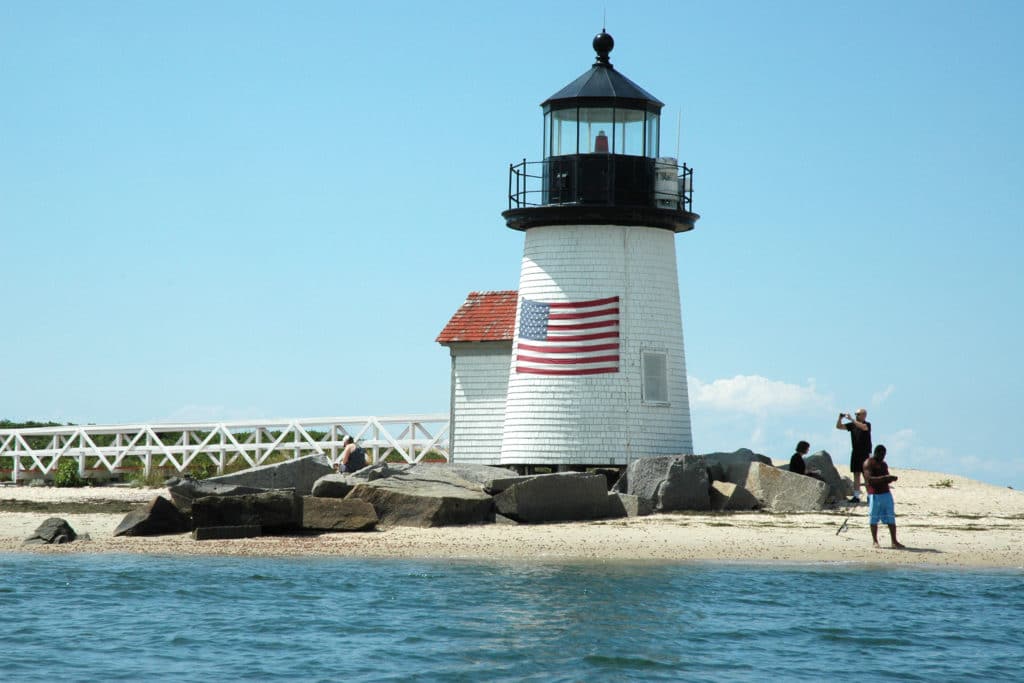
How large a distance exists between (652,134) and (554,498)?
6.96m

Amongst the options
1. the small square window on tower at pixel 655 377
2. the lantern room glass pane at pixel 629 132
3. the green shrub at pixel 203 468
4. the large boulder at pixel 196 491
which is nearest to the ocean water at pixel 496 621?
the large boulder at pixel 196 491

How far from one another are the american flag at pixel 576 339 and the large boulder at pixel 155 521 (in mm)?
6500

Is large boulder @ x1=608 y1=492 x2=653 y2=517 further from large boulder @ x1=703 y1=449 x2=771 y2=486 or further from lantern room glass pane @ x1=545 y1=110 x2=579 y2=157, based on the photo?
lantern room glass pane @ x1=545 y1=110 x2=579 y2=157

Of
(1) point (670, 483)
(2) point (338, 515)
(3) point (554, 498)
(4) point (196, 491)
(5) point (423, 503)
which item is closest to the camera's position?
(4) point (196, 491)

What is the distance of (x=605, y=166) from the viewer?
24438 mm

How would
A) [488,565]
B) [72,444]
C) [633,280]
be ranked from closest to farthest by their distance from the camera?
1. [488,565]
2. [633,280]
3. [72,444]

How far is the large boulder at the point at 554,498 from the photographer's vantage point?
71.9 feet

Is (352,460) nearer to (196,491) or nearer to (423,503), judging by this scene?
(423,503)

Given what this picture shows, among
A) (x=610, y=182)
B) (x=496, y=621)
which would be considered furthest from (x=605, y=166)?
(x=496, y=621)

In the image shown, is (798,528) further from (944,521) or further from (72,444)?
(72,444)

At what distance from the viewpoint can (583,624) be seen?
15.7m

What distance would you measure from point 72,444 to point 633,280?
17.0m

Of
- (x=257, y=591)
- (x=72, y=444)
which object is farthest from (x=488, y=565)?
(x=72, y=444)

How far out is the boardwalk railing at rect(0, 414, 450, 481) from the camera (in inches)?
1160
